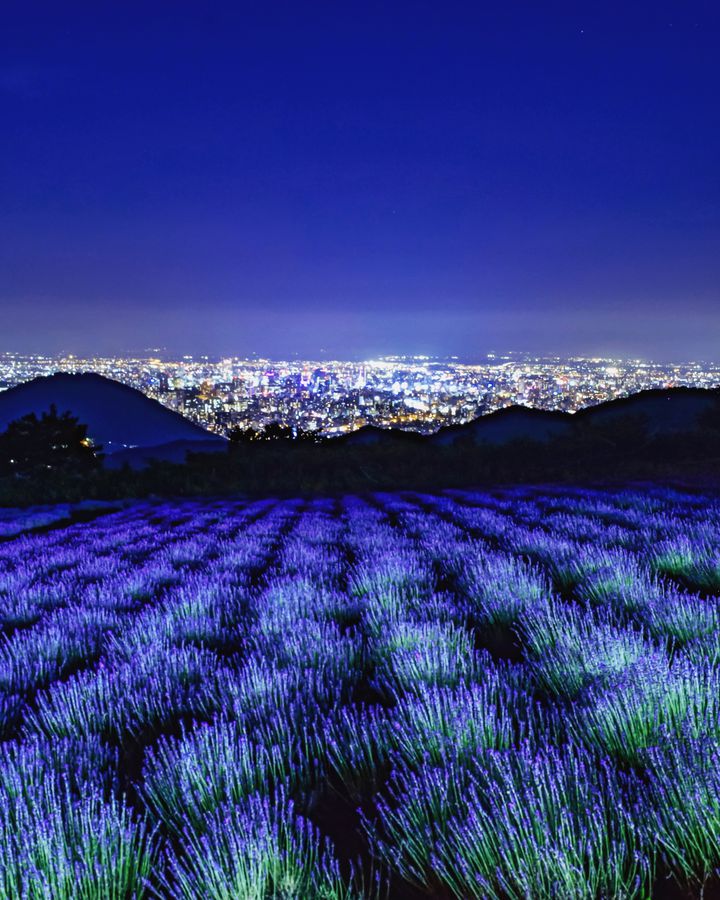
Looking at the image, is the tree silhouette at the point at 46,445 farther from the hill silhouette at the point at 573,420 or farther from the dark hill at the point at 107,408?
the hill silhouette at the point at 573,420

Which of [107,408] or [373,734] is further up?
[107,408]

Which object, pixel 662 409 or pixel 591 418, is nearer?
pixel 662 409

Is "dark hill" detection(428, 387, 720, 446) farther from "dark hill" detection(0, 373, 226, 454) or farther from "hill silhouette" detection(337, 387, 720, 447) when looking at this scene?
"dark hill" detection(0, 373, 226, 454)

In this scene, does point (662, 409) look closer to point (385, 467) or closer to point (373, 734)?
point (385, 467)

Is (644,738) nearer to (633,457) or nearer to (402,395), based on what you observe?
(633,457)

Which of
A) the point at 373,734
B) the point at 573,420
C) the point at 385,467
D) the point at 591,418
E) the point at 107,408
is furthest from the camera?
the point at 107,408

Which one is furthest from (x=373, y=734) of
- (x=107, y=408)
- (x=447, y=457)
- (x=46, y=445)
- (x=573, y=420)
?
(x=107, y=408)

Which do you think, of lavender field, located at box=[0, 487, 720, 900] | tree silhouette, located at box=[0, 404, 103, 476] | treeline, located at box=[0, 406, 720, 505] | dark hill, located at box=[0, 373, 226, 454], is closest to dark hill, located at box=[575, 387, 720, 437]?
treeline, located at box=[0, 406, 720, 505]

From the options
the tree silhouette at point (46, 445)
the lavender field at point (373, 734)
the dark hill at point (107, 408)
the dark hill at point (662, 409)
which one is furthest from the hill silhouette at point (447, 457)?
the lavender field at point (373, 734)
